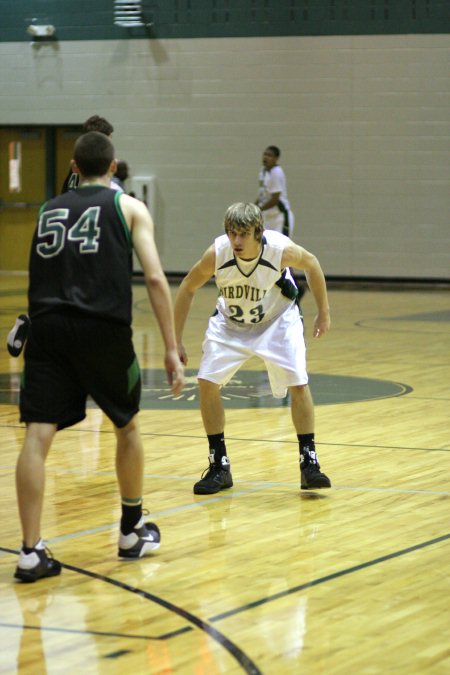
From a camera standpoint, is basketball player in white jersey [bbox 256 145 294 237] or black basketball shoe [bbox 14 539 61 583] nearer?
black basketball shoe [bbox 14 539 61 583]

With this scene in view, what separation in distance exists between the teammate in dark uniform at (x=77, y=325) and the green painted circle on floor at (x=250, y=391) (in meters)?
4.06

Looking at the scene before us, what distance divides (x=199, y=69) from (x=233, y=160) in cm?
153

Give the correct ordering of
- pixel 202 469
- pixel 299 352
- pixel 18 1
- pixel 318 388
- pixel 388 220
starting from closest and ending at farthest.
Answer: pixel 299 352, pixel 202 469, pixel 318 388, pixel 388 220, pixel 18 1

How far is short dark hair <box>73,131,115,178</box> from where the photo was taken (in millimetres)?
4727

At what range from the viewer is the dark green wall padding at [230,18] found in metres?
18.8

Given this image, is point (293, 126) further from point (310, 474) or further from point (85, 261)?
point (85, 261)

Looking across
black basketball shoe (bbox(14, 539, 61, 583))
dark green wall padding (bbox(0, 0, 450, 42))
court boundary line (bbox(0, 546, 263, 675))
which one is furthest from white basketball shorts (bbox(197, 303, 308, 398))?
dark green wall padding (bbox(0, 0, 450, 42))

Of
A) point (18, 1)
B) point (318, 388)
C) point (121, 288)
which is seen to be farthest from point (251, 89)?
point (121, 288)

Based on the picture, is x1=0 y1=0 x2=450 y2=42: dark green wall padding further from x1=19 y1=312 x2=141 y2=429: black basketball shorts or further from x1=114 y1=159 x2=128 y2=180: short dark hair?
x1=19 y1=312 x2=141 y2=429: black basketball shorts

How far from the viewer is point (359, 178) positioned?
19.3 m

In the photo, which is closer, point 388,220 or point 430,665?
point 430,665

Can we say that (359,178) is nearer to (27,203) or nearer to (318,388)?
(27,203)

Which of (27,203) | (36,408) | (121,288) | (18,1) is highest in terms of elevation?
(18,1)

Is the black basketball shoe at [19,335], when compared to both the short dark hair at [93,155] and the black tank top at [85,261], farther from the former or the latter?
the short dark hair at [93,155]
